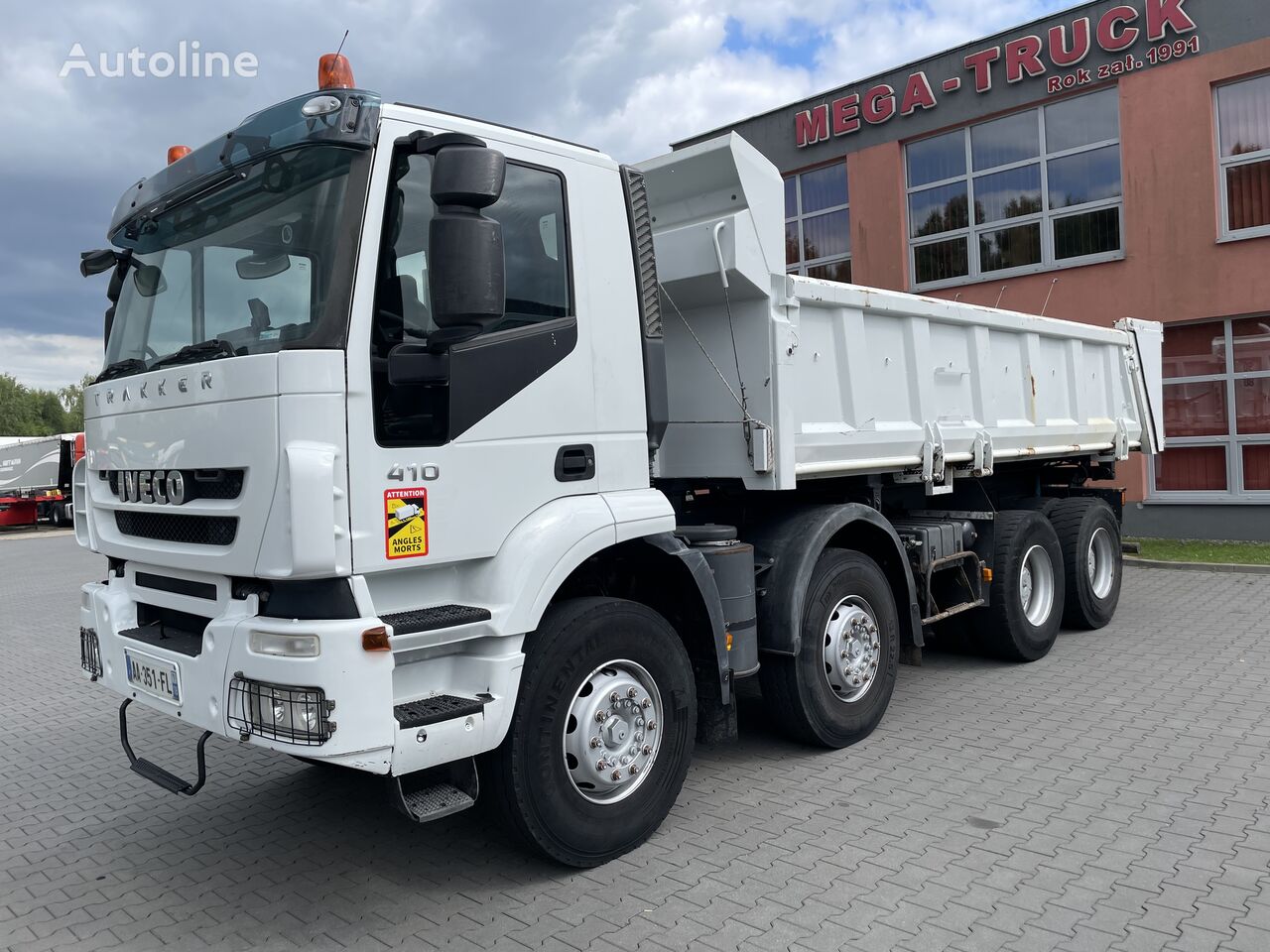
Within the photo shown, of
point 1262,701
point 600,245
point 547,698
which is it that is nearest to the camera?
point 547,698

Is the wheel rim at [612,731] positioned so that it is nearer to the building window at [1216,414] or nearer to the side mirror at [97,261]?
the side mirror at [97,261]

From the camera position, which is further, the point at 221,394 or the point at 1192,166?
the point at 1192,166

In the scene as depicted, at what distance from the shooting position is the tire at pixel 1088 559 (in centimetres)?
796

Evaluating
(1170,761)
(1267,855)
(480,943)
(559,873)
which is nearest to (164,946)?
(480,943)

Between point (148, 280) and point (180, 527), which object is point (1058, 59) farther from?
point (180, 527)

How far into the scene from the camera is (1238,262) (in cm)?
1274

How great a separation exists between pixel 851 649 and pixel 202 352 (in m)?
3.53

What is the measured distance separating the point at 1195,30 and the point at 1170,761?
11.8 meters

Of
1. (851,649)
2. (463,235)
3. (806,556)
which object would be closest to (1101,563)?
(851,649)

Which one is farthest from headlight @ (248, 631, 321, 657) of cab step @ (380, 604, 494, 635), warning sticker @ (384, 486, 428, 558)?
warning sticker @ (384, 486, 428, 558)

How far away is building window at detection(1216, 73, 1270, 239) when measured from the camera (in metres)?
12.7

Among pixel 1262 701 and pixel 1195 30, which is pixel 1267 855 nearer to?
pixel 1262 701

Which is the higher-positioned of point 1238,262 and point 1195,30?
point 1195,30

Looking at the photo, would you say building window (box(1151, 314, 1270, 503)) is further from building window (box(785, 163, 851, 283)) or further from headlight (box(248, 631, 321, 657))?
headlight (box(248, 631, 321, 657))
